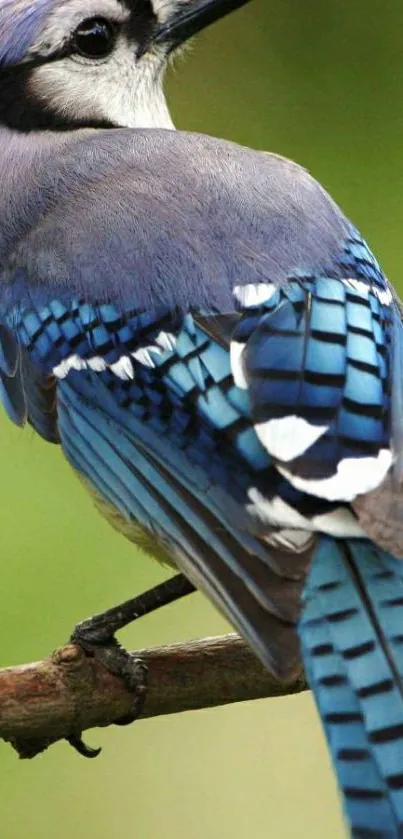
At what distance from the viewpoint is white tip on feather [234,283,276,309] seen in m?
1.63

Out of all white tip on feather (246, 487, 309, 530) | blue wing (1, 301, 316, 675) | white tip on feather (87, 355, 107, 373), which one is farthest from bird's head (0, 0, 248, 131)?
white tip on feather (246, 487, 309, 530)

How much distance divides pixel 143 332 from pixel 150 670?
405mm

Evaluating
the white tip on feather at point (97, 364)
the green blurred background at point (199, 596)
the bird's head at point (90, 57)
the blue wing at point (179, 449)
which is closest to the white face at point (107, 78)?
the bird's head at point (90, 57)

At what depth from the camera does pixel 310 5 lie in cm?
269

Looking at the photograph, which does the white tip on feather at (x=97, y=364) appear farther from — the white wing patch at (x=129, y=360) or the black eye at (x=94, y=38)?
the black eye at (x=94, y=38)

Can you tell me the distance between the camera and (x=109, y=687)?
71.3 inches

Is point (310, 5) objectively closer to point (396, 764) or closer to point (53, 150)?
point (53, 150)

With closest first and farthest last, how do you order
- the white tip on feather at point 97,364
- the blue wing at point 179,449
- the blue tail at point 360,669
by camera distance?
the blue tail at point 360,669, the blue wing at point 179,449, the white tip on feather at point 97,364

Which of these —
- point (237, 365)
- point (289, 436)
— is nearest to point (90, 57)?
point (237, 365)

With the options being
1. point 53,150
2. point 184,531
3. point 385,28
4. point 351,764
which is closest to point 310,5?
point 385,28

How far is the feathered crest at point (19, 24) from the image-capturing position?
6.83 feet

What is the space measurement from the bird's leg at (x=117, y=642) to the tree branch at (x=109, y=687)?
11 mm

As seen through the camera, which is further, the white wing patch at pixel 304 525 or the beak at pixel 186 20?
the beak at pixel 186 20

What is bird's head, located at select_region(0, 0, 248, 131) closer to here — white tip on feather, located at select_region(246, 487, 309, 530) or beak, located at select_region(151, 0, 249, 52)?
beak, located at select_region(151, 0, 249, 52)
